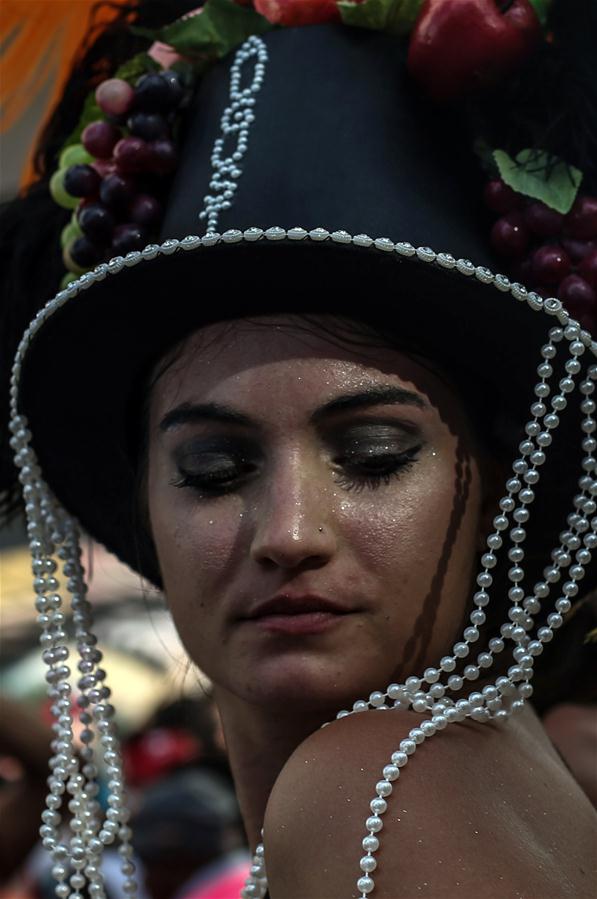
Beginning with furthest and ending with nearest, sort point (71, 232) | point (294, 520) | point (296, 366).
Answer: point (71, 232)
point (296, 366)
point (294, 520)

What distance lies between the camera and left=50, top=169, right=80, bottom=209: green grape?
2.39 m

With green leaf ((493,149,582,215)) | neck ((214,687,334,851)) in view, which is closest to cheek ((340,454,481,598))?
neck ((214,687,334,851))

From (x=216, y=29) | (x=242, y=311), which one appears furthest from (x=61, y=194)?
(x=242, y=311)

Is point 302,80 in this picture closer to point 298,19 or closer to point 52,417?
point 298,19

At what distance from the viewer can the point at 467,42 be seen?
6.81 ft

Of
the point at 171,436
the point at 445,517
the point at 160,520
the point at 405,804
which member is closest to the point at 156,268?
the point at 171,436

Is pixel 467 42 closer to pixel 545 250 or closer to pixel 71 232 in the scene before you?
pixel 545 250

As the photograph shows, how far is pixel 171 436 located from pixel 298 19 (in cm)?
73

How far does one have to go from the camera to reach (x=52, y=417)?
2.34 metres

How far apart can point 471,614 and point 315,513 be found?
0.99ft

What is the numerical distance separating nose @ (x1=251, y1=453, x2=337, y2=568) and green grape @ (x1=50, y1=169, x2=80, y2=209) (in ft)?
2.62

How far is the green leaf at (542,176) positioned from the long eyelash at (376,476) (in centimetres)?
45

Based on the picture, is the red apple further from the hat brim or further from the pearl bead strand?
the hat brim

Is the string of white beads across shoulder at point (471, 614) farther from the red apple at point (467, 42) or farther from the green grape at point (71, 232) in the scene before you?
the red apple at point (467, 42)
